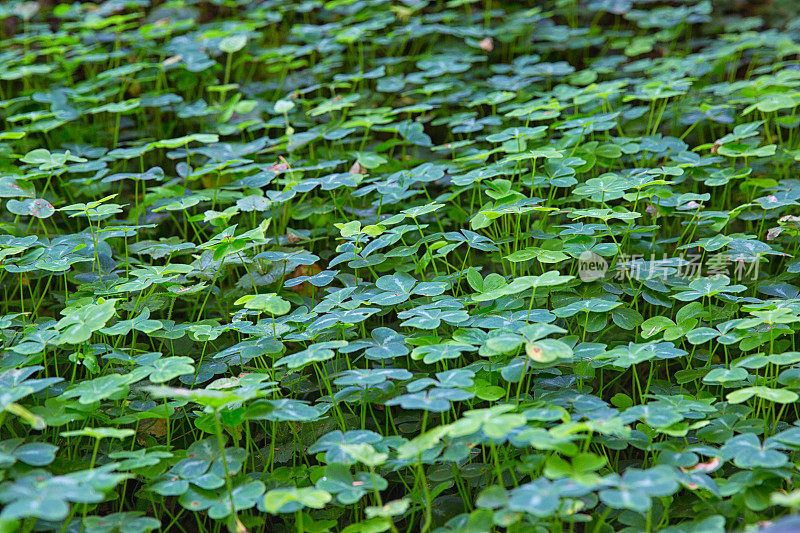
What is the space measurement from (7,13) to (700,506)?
3622 mm

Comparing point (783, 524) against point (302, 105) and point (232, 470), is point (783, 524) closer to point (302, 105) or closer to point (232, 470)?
point (232, 470)

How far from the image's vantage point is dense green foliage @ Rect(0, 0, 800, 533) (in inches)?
48.1

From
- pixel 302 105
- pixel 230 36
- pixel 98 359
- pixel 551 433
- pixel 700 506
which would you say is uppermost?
pixel 230 36

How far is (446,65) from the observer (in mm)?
2785

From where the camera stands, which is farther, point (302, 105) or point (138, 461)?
point (302, 105)

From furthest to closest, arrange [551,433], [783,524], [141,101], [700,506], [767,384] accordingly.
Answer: [141,101] < [767,384] < [700,506] < [551,433] < [783,524]

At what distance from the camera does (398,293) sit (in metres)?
1.62

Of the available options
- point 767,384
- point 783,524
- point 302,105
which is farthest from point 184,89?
point 783,524

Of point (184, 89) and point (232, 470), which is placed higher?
point (184, 89)

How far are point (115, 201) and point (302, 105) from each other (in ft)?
2.76

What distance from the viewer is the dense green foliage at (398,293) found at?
1.22 meters

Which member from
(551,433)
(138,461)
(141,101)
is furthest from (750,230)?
(141,101)

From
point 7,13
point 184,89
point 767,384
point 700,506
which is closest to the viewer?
point 700,506

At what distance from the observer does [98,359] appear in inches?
65.6
